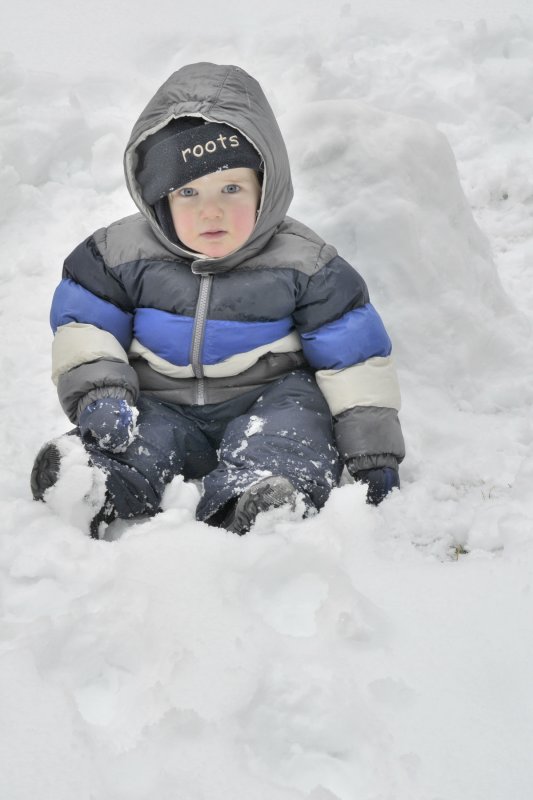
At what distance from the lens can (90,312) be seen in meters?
2.53

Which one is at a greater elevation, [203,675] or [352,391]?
[203,675]

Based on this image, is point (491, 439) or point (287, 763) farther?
point (491, 439)

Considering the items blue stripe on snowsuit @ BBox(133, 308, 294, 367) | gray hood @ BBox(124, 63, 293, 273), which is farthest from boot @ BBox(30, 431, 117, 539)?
gray hood @ BBox(124, 63, 293, 273)

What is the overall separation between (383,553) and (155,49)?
3964 mm

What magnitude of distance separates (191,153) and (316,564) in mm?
1271

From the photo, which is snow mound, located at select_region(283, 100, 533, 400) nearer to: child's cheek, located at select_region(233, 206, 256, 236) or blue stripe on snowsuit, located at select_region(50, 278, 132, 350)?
child's cheek, located at select_region(233, 206, 256, 236)

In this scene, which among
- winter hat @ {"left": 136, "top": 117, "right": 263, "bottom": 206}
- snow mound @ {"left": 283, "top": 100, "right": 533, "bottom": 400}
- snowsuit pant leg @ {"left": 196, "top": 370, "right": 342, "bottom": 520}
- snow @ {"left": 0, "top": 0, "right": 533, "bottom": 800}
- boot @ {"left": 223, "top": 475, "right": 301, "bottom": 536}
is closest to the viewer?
snow @ {"left": 0, "top": 0, "right": 533, "bottom": 800}

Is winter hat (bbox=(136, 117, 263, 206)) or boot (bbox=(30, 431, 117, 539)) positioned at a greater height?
winter hat (bbox=(136, 117, 263, 206))

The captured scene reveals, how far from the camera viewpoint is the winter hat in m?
2.35

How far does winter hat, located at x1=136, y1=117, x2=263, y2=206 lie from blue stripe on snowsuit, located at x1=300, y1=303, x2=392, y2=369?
502 millimetres

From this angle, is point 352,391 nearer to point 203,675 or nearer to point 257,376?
point 257,376

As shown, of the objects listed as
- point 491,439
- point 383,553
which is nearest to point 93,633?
point 383,553

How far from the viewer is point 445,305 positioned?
308 cm

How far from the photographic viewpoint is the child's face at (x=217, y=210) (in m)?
2.40
